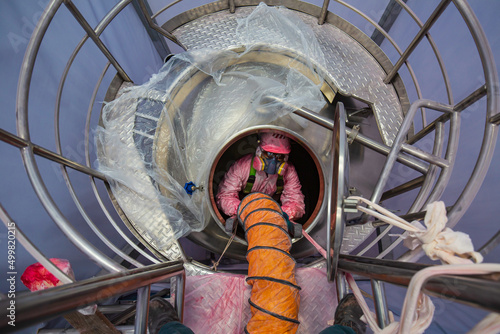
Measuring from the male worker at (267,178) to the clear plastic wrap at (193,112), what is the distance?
156mm

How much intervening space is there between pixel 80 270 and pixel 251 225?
1.06m

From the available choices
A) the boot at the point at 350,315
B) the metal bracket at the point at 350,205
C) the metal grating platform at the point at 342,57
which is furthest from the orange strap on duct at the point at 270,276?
the metal grating platform at the point at 342,57

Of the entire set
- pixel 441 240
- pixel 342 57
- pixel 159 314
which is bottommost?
pixel 159 314

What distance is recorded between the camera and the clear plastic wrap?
130 centimetres

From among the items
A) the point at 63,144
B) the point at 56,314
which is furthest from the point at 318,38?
the point at 56,314

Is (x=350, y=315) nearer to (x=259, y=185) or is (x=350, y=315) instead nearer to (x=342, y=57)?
(x=259, y=185)

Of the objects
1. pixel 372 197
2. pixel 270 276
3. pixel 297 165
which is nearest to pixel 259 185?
pixel 297 165

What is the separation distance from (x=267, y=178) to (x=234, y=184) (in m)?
0.23

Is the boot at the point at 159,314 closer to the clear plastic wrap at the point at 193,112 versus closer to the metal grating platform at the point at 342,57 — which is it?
the clear plastic wrap at the point at 193,112

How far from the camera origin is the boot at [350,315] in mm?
875

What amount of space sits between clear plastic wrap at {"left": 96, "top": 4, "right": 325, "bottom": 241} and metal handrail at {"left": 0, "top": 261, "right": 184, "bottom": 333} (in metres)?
0.73

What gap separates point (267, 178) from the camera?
5.71ft

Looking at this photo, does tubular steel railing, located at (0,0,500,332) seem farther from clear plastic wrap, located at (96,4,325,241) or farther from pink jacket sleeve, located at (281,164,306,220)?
pink jacket sleeve, located at (281,164,306,220)

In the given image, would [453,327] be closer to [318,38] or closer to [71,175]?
[318,38]
